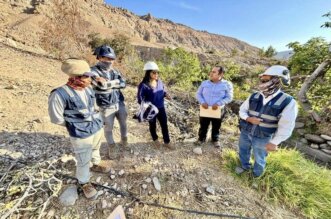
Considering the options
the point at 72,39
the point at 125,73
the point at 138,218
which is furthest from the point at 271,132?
the point at 72,39

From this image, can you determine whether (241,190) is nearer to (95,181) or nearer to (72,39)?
(95,181)

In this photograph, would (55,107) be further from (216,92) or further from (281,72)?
(281,72)

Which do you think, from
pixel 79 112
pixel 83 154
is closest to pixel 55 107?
pixel 79 112

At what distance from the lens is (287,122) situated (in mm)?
2275

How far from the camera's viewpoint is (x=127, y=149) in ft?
11.1

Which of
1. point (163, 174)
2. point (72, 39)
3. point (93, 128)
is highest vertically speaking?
point (72, 39)

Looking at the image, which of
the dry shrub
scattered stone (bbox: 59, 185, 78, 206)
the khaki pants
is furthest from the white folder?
the dry shrub

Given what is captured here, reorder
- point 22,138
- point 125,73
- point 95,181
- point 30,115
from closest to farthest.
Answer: point 95,181 < point 22,138 < point 30,115 < point 125,73

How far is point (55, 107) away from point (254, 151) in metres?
2.24

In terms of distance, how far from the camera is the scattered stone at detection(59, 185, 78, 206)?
7.81 ft

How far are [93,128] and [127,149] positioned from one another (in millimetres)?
1135

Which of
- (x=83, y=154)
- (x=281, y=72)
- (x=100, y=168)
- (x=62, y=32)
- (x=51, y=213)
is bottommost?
(x=51, y=213)

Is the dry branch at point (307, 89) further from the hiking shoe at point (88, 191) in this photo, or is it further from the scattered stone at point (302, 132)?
the hiking shoe at point (88, 191)

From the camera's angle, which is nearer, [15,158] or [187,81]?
[15,158]
